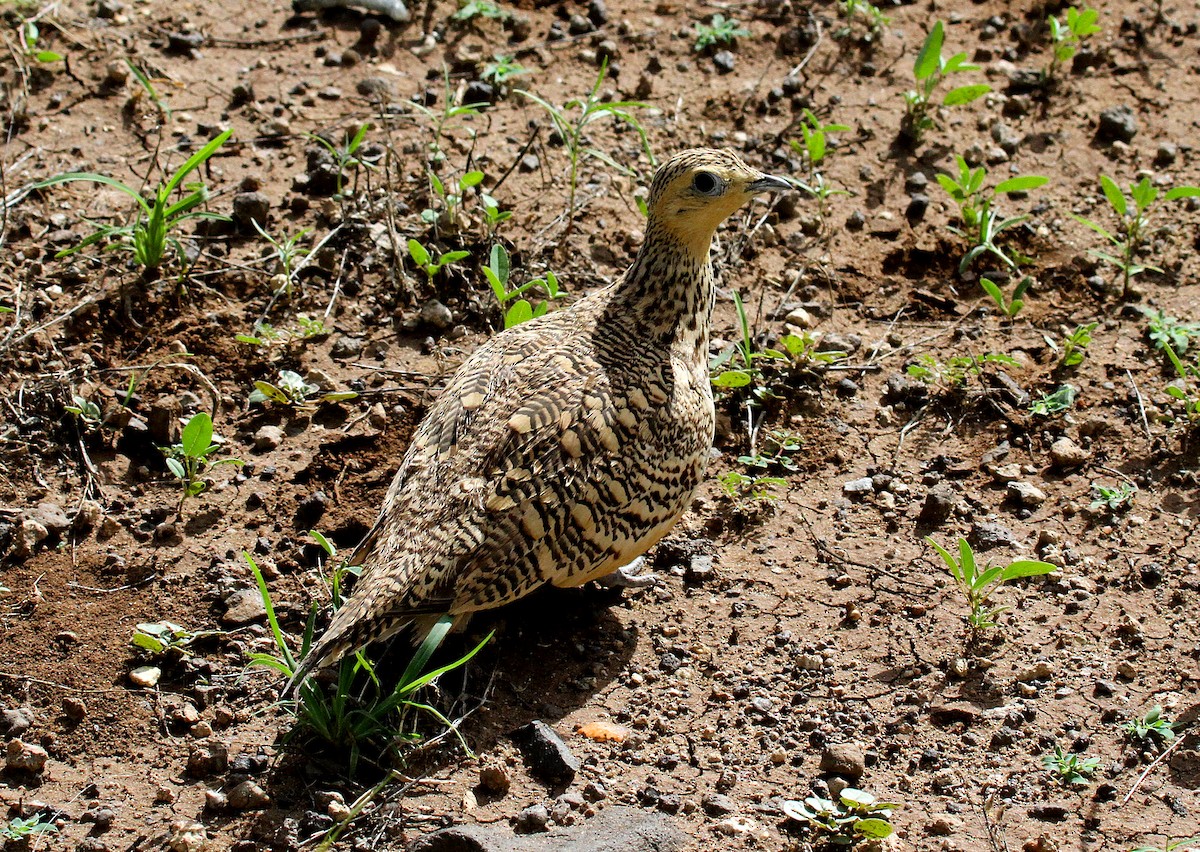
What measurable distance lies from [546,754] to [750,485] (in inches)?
71.2

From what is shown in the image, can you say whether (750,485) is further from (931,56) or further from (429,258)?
(931,56)

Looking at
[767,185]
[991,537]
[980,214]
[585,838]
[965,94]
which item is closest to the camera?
[585,838]

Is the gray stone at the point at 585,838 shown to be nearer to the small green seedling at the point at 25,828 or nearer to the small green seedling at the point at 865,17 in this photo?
the small green seedling at the point at 25,828

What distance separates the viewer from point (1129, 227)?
6.89m

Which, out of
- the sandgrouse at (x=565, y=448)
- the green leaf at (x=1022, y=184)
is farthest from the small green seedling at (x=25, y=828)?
the green leaf at (x=1022, y=184)

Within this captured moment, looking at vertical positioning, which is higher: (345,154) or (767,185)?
(767,185)

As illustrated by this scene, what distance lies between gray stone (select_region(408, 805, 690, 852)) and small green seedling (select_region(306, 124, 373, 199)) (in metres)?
3.80

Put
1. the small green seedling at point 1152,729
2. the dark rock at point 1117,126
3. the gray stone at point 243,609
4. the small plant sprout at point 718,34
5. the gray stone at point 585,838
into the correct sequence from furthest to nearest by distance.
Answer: the small plant sprout at point 718,34 → the dark rock at point 1117,126 → the gray stone at point 243,609 → the small green seedling at point 1152,729 → the gray stone at point 585,838

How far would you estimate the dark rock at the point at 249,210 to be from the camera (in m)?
6.92

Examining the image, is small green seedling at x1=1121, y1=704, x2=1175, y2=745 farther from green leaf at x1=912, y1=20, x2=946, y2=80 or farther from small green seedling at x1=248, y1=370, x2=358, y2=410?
green leaf at x1=912, y1=20, x2=946, y2=80

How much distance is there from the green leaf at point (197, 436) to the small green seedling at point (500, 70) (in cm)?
330

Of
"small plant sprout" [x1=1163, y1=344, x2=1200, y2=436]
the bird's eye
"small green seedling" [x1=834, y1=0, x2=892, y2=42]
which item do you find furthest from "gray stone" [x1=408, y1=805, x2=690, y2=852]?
"small green seedling" [x1=834, y1=0, x2=892, y2=42]

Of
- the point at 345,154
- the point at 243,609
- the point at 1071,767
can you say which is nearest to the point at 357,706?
the point at 243,609

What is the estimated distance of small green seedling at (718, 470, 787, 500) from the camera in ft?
19.0
